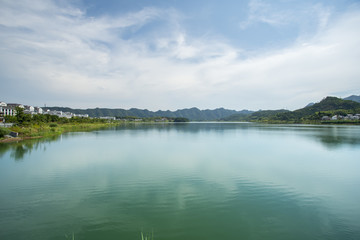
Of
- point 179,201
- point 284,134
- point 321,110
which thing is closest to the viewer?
point 179,201

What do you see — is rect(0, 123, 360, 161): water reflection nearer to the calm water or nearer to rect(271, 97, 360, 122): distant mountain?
the calm water

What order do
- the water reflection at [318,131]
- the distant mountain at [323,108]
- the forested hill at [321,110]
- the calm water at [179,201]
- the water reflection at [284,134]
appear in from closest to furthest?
the calm water at [179,201] < the water reflection at [284,134] < the water reflection at [318,131] < the forested hill at [321,110] < the distant mountain at [323,108]

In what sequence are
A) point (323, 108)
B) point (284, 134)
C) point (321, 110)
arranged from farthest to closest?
1. point (323, 108)
2. point (321, 110)
3. point (284, 134)

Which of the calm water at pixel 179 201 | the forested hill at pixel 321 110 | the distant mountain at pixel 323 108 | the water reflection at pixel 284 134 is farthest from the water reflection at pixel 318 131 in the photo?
the distant mountain at pixel 323 108

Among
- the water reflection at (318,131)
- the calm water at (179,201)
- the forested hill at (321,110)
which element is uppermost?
the forested hill at (321,110)

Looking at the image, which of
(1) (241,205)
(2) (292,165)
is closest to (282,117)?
(2) (292,165)

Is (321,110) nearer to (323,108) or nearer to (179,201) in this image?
(323,108)

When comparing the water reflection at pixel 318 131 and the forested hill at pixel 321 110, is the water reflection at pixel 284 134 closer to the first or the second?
the water reflection at pixel 318 131

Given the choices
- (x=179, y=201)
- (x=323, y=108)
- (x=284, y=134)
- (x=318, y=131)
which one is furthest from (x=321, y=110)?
(x=179, y=201)

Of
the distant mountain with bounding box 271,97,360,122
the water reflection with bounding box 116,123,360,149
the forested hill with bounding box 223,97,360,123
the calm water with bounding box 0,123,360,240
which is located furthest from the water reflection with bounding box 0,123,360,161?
the distant mountain with bounding box 271,97,360,122

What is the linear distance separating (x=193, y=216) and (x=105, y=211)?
2.91 metres

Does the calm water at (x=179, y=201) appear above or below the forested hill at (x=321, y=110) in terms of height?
below

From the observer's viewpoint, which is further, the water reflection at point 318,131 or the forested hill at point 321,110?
the forested hill at point 321,110

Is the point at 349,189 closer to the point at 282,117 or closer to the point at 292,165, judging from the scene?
the point at 292,165
